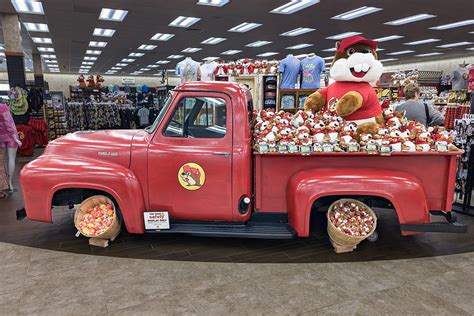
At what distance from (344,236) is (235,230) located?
1.04 m

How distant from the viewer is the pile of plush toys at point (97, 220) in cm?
339

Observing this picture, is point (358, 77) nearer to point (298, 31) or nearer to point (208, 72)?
point (208, 72)

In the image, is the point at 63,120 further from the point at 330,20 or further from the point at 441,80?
the point at 441,80

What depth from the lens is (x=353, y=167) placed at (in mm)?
3268

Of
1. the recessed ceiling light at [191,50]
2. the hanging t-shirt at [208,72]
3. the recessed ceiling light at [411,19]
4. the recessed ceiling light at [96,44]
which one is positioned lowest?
the hanging t-shirt at [208,72]

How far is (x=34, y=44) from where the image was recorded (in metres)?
15.3

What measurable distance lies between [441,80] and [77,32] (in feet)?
43.7

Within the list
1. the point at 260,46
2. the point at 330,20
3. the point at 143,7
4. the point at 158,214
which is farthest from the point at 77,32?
the point at 158,214

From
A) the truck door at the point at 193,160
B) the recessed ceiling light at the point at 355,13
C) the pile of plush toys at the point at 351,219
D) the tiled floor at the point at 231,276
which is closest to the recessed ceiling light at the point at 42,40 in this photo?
the recessed ceiling light at the point at 355,13

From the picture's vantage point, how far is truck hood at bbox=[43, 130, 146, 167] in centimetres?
336

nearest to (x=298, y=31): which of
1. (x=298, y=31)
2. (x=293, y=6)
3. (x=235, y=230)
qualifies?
(x=298, y=31)

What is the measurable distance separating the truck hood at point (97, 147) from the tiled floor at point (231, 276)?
3.04 ft

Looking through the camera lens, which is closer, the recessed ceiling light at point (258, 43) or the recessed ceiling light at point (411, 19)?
the recessed ceiling light at point (411, 19)

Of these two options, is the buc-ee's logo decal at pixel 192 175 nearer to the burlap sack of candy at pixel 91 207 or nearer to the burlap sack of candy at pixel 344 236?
the burlap sack of candy at pixel 91 207
